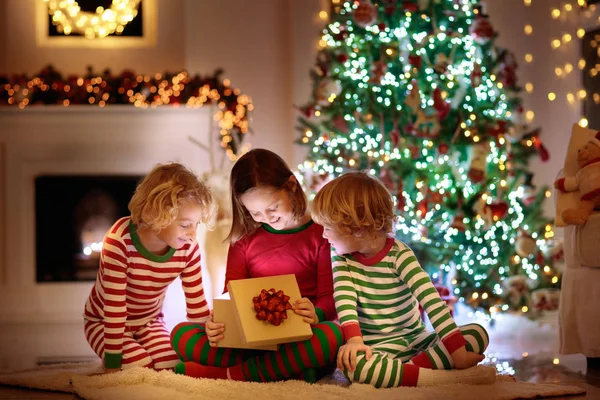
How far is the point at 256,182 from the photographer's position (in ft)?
8.48

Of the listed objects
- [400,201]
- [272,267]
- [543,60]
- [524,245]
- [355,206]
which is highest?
[543,60]

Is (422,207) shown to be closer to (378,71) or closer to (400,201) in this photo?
(400,201)

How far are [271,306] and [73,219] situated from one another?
112 inches

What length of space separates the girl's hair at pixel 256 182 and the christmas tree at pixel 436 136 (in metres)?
1.48

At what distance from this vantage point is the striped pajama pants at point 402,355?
90.9 inches

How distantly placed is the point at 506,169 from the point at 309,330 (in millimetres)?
2203

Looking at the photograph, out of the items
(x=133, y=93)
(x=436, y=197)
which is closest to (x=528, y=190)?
(x=436, y=197)

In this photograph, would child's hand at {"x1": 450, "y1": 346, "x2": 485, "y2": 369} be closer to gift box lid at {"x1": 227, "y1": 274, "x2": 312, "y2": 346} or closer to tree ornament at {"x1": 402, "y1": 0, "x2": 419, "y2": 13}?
gift box lid at {"x1": 227, "y1": 274, "x2": 312, "y2": 346}

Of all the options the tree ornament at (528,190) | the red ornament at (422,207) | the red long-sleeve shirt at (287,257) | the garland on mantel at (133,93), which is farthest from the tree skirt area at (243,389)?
the garland on mantel at (133,93)

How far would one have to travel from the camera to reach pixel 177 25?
5.22 meters

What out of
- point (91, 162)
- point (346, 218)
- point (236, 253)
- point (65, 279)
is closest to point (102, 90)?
point (91, 162)

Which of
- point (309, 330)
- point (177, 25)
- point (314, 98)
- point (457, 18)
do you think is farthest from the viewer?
point (177, 25)

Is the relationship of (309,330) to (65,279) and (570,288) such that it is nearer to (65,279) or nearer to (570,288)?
(570,288)

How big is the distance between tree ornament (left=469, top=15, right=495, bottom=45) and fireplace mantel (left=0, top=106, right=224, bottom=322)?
1.52 meters
